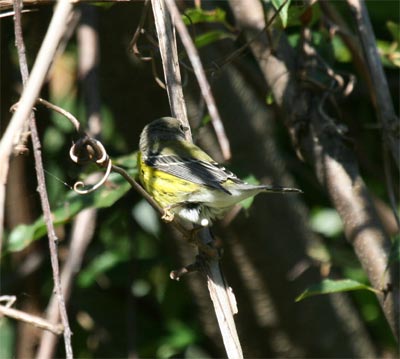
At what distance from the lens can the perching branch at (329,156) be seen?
254 cm

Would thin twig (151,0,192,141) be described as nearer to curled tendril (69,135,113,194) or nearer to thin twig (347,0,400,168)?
curled tendril (69,135,113,194)

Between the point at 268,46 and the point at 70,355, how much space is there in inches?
68.5

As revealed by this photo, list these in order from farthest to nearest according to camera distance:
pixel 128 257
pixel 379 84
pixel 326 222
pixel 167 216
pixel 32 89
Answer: pixel 326 222 → pixel 128 257 → pixel 379 84 → pixel 167 216 → pixel 32 89

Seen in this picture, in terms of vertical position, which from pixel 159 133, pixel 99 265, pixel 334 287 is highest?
pixel 159 133

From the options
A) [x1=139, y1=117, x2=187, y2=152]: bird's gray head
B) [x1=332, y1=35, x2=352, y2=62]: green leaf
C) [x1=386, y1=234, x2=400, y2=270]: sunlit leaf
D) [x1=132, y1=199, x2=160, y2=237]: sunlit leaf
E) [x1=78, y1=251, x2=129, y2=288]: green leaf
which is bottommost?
[x1=386, y1=234, x2=400, y2=270]: sunlit leaf

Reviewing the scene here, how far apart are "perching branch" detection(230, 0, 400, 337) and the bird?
1.02 feet

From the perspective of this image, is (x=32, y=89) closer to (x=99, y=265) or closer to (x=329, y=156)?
(x=329, y=156)

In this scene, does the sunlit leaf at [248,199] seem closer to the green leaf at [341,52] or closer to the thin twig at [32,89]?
the green leaf at [341,52]

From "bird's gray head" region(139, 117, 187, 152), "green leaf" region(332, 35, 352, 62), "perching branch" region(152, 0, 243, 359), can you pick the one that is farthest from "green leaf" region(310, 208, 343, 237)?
"perching branch" region(152, 0, 243, 359)

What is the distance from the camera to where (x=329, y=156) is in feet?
8.79

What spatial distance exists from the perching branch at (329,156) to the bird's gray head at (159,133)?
1.36 ft

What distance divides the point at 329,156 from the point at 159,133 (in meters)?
0.71

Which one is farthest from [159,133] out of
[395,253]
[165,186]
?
[395,253]

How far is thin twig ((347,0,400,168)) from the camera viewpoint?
249 centimetres
